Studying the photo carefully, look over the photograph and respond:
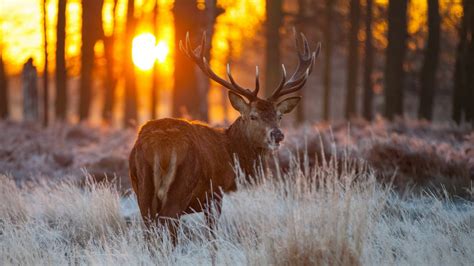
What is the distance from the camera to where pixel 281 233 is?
5766 millimetres

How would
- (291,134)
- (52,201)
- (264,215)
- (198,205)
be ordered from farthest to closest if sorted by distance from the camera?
(291,134), (52,201), (198,205), (264,215)

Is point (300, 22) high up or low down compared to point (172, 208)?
up

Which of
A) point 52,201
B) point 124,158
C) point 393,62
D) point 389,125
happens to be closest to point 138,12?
point 393,62

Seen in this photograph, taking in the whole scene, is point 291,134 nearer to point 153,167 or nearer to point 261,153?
point 261,153

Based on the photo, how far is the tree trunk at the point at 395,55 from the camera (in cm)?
2020

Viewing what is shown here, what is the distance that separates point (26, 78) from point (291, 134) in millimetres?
11869

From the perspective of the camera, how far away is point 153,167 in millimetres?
6707

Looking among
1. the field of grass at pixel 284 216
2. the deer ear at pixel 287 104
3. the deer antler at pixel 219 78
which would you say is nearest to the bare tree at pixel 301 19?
the field of grass at pixel 284 216

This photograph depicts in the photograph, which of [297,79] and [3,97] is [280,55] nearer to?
[3,97]

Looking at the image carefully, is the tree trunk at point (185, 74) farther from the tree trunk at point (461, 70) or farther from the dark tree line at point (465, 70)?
the tree trunk at point (461, 70)

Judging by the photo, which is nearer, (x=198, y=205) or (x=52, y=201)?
(x=198, y=205)

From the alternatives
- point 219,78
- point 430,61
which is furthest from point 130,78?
point 219,78

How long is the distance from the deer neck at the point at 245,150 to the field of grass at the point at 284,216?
0.21 meters

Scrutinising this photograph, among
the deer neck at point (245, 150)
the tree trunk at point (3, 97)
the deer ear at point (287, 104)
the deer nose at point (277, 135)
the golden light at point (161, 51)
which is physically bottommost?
the tree trunk at point (3, 97)
